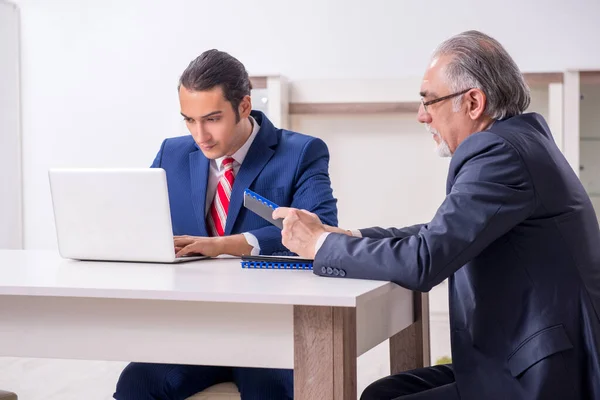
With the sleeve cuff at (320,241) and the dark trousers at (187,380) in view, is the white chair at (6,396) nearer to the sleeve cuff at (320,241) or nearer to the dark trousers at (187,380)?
the dark trousers at (187,380)

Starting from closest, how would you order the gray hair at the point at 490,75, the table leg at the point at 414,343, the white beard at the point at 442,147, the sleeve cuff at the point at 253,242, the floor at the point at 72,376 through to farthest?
the gray hair at the point at 490,75
the white beard at the point at 442,147
the table leg at the point at 414,343
the sleeve cuff at the point at 253,242
the floor at the point at 72,376

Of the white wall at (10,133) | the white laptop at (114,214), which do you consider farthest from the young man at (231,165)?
the white wall at (10,133)

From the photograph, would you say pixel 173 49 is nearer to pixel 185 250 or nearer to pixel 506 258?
pixel 185 250

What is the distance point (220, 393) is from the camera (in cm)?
209

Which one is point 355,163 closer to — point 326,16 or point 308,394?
point 326,16

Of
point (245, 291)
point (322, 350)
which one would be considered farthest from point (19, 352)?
point (322, 350)

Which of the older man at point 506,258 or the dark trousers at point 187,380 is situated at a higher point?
the older man at point 506,258

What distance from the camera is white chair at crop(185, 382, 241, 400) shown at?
2.07 m

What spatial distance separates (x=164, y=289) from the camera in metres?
1.64

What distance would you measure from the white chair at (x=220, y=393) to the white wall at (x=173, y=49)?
379 cm

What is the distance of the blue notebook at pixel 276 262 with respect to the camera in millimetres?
1993

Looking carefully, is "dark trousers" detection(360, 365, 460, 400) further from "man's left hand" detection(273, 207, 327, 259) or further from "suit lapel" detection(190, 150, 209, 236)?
"suit lapel" detection(190, 150, 209, 236)

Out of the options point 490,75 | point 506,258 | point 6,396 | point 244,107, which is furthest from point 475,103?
point 6,396

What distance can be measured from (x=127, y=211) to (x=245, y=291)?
1.99 ft
